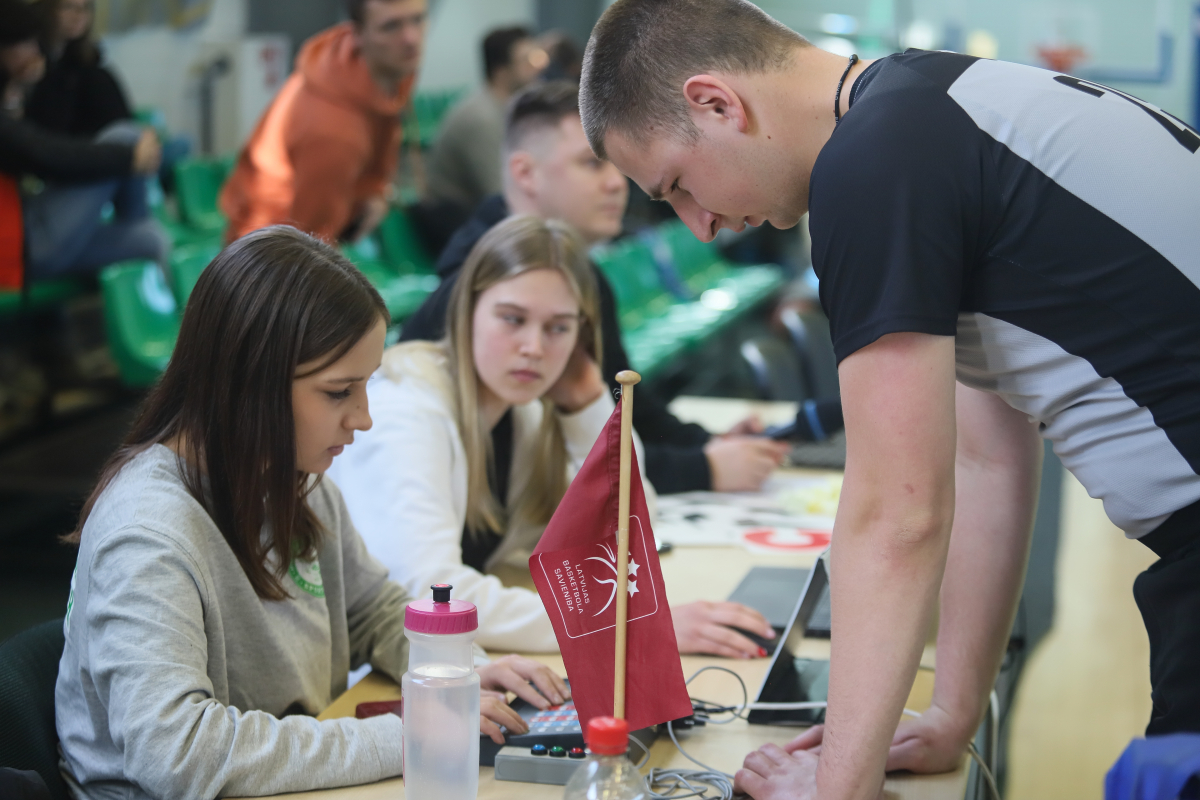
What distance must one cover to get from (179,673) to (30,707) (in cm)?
23

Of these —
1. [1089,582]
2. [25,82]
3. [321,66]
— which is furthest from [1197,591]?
[25,82]

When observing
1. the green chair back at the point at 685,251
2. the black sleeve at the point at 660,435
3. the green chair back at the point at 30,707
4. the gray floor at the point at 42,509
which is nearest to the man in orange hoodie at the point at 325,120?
the gray floor at the point at 42,509

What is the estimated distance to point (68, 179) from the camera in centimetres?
377

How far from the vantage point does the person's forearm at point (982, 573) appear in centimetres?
127

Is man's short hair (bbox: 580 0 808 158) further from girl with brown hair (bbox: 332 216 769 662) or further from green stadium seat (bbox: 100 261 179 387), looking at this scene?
green stadium seat (bbox: 100 261 179 387)

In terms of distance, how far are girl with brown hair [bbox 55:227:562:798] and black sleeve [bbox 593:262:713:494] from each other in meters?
1.12

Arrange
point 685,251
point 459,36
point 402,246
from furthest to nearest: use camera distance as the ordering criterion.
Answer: point 459,36
point 685,251
point 402,246

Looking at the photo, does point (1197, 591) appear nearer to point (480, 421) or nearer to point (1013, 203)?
point (1013, 203)

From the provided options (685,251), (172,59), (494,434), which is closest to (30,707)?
(494,434)

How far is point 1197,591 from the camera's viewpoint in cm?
97

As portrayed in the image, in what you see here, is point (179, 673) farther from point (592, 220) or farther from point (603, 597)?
point (592, 220)

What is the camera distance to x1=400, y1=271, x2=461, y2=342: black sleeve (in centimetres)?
221

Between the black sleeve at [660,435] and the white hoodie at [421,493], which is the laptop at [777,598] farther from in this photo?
the black sleeve at [660,435]

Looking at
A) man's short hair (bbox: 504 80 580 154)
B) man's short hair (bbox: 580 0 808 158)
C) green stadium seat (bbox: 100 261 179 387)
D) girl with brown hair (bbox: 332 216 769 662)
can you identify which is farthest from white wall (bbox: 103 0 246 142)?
man's short hair (bbox: 580 0 808 158)
